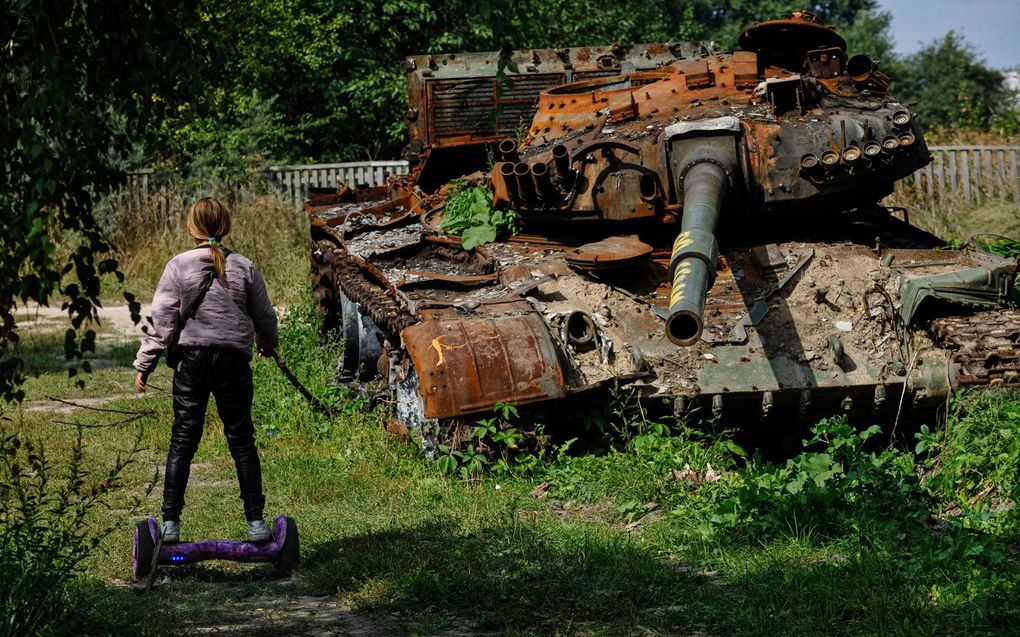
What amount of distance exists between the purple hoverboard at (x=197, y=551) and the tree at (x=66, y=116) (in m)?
1.42

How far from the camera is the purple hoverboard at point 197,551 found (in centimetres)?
600

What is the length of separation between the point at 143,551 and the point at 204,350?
0.98m

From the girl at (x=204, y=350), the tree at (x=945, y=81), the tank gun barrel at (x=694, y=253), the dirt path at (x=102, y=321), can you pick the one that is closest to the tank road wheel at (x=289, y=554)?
the girl at (x=204, y=350)

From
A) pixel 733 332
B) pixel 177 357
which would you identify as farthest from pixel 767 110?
pixel 177 357

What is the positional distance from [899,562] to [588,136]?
14.6ft

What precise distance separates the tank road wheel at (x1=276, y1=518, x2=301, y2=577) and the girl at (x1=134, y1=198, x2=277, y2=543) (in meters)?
0.11

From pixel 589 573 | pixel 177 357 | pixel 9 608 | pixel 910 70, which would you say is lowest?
pixel 589 573

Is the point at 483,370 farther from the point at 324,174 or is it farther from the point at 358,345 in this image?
the point at 324,174

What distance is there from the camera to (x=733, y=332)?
8.23 meters

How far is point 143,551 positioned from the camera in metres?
6.00

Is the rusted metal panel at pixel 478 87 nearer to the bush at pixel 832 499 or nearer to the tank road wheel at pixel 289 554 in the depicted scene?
the bush at pixel 832 499

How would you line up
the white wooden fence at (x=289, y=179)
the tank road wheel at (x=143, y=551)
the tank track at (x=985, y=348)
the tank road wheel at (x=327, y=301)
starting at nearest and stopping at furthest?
the tank road wheel at (x=143, y=551) < the tank track at (x=985, y=348) < the tank road wheel at (x=327, y=301) < the white wooden fence at (x=289, y=179)

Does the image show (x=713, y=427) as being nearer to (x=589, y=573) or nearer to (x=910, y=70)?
(x=589, y=573)

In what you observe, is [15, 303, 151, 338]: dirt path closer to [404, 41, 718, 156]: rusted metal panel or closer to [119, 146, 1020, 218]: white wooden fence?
[119, 146, 1020, 218]: white wooden fence
